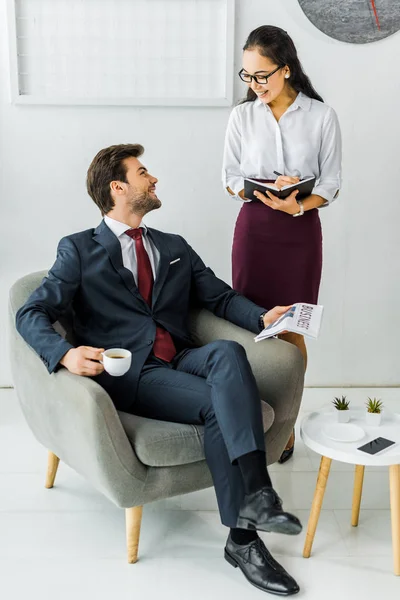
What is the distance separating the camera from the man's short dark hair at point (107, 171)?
268cm

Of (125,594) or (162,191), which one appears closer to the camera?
(125,594)

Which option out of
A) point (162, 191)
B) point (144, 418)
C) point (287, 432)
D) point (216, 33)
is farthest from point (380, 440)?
point (216, 33)

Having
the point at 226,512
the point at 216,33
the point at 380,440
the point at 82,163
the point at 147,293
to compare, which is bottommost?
the point at 226,512

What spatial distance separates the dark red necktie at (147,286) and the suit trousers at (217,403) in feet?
0.14

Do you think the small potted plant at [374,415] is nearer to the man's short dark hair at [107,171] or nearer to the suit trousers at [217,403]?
the suit trousers at [217,403]

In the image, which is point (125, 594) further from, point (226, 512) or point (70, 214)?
point (70, 214)

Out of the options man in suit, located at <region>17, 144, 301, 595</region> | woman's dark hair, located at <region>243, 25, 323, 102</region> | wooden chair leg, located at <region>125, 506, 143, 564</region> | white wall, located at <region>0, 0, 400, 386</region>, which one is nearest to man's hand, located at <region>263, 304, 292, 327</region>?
man in suit, located at <region>17, 144, 301, 595</region>

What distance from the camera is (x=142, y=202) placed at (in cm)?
269

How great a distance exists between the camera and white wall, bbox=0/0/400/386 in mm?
3484

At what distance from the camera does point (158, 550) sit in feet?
8.23

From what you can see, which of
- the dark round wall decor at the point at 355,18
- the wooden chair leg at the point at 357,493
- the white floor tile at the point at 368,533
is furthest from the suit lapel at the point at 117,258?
the dark round wall decor at the point at 355,18

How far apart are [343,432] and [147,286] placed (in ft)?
2.75

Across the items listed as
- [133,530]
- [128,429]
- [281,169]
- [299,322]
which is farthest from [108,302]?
[281,169]

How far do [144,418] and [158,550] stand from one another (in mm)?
439
